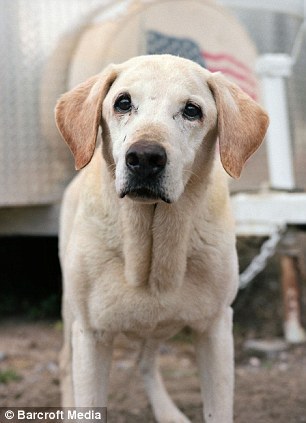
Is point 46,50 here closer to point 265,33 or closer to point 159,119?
point 265,33

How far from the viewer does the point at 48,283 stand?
6391 mm

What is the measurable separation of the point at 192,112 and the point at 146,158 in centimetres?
36

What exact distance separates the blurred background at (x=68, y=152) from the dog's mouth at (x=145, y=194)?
6.97 feet

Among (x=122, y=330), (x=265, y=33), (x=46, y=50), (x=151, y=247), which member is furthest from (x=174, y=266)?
(x=265, y=33)

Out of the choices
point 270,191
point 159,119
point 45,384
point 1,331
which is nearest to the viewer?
point 159,119

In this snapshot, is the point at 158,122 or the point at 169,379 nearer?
the point at 158,122

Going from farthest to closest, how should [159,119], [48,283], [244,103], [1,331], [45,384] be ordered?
[48,283]
[1,331]
[45,384]
[244,103]
[159,119]

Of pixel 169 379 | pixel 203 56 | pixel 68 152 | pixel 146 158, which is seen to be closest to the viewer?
pixel 146 158

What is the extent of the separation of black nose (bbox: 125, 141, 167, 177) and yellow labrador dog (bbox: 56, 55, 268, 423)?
83 mm

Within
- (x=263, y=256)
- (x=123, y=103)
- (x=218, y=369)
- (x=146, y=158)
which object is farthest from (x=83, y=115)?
(x=263, y=256)

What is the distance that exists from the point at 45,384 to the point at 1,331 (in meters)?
1.26

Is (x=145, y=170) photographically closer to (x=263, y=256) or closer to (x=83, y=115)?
(x=83, y=115)

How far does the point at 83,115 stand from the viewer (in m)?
2.81

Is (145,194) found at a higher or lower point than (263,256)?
higher
